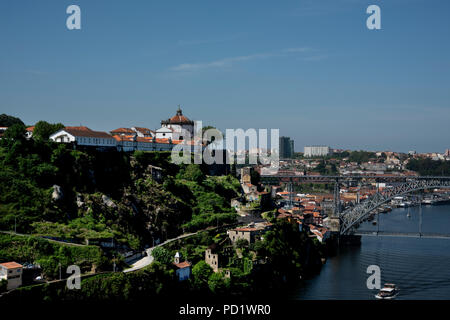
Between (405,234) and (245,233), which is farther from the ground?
(245,233)

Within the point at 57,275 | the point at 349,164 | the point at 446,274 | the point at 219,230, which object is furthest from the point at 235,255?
the point at 349,164

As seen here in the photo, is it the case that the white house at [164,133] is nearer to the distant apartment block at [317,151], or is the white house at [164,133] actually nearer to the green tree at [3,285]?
the green tree at [3,285]

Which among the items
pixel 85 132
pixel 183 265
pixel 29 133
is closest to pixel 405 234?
pixel 183 265

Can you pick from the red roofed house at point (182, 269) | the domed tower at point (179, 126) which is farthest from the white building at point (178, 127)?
the red roofed house at point (182, 269)

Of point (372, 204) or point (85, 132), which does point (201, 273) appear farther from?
point (372, 204)

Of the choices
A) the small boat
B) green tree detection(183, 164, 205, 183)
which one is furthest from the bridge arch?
the small boat
